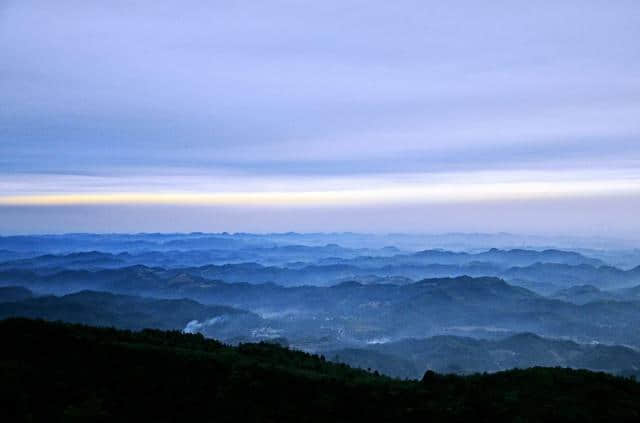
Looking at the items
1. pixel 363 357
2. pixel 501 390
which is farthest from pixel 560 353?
pixel 501 390

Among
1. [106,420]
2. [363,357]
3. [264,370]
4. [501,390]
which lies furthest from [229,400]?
[363,357]

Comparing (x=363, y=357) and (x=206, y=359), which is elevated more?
(x=206, y=359)

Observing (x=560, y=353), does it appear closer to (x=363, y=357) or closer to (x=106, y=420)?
(x=363, y=357)

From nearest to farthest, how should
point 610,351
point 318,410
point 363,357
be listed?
point 318,410, point 363,357, point 610,351

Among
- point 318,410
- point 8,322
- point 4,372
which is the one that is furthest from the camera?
point 8,322

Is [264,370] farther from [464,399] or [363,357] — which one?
[363,357]

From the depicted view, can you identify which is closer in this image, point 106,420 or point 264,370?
point 106,420
